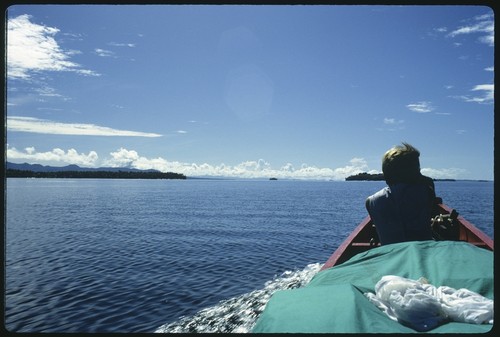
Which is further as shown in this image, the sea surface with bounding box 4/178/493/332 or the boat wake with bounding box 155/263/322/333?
the sea surface with bounding box 4/178/493/332

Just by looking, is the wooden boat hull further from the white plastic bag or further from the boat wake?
the white plastic bag

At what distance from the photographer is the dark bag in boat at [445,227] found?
6.49m

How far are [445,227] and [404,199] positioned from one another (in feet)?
10.0

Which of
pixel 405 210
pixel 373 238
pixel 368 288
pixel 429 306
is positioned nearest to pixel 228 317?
pixel 373 238

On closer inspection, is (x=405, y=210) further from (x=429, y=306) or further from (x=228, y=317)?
(x=228, y=317)

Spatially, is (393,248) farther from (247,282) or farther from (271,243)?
→ (271,243)

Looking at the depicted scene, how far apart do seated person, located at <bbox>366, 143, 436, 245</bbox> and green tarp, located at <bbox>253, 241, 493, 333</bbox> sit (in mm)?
869

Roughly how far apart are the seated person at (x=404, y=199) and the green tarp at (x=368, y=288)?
2.85 feet

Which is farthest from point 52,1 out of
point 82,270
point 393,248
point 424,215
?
point 82,270

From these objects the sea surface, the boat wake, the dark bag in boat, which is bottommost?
the sea surface

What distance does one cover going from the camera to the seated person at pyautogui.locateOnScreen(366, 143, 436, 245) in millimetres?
4273

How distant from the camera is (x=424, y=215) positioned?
4324 millimetres

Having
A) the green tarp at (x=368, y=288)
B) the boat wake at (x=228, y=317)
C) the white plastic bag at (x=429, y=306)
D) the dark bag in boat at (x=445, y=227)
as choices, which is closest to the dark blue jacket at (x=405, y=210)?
the green tarp at (x=368, y=288)

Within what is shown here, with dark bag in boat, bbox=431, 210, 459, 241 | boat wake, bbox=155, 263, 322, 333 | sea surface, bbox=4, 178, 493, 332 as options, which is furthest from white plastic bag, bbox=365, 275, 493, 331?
sea surface, bbox=4, 178, 493, 332
